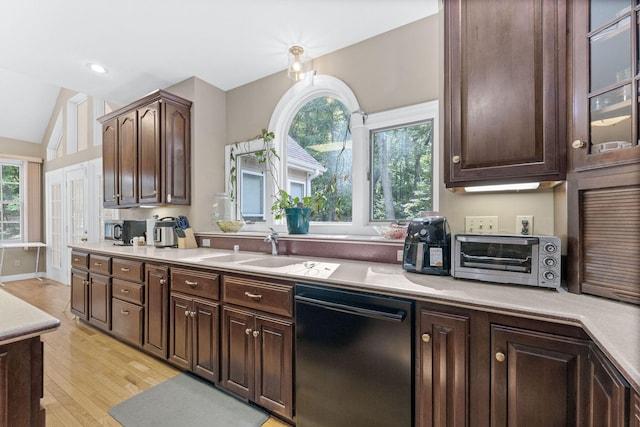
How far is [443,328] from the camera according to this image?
1240 mm

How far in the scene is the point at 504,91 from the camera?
1368 mm

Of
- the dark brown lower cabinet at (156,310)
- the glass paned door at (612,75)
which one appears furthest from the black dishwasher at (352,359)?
the dark brown lower cabinet at (156,310)

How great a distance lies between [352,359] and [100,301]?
2791mm

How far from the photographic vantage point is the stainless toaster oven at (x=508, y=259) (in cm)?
126

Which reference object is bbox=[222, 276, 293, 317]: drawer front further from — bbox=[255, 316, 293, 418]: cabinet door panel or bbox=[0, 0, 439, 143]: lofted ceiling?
bbox=[0, 0, 439, 143]: lofted ceiling

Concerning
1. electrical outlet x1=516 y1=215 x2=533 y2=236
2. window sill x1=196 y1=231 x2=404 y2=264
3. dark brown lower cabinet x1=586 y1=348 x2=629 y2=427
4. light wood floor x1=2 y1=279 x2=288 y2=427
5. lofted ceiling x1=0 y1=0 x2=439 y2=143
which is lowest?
light wood floor x1=2 y1=279 x2=288 y2=427

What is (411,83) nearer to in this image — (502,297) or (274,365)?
(502,297)

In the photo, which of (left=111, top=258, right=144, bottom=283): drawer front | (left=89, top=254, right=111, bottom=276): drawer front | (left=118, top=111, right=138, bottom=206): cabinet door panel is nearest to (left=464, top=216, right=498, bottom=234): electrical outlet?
(left=111, top=258, right=144, bottom=283): drawer front

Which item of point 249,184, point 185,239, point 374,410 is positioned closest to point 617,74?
point 374,410

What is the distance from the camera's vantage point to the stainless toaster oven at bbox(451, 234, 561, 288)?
49.8 inches

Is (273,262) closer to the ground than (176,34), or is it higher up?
closer to the ground

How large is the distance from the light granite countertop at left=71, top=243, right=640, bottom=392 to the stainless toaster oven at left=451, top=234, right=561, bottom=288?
0.15ft

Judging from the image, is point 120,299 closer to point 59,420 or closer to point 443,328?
point 59,420

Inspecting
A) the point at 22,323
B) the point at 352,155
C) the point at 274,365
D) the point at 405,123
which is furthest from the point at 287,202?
the point at 22,323
